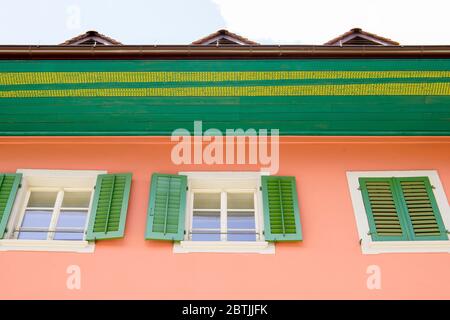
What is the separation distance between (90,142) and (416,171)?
453 centimetres

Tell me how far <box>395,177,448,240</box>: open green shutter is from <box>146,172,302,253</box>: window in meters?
1.42

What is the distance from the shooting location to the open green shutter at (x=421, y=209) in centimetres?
727

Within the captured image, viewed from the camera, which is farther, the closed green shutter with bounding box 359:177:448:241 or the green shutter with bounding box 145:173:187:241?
the closed green shutter with bounding box 359:177:448:241

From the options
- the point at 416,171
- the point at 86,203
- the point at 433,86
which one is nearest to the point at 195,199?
the point at 86,203

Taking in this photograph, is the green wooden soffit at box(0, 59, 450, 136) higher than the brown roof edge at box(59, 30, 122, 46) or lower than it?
lower

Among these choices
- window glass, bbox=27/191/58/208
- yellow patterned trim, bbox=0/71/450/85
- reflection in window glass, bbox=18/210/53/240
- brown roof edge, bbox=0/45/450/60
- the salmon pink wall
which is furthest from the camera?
yellow patterned trim, bbox=0/71/450/85

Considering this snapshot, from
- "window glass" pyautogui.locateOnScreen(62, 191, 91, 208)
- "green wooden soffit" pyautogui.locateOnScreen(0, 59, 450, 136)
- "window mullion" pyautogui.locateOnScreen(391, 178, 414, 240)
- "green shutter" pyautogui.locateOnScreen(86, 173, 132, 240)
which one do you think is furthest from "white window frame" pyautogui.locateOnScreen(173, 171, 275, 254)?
"window mullion" pyautogui.locateOnScreen(391, 178, 414, 240)

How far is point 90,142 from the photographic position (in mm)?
8586

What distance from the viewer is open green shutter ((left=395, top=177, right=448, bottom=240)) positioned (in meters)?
7.27

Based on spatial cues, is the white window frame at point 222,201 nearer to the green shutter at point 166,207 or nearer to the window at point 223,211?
the window at point 223,211

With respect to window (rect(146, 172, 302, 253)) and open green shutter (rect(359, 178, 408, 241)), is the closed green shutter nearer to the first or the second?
open green shutter (rect(359, 178, 408, 241))

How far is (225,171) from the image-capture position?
26.7 ft

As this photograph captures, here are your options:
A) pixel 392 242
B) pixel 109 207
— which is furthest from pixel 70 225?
pixel 392 242

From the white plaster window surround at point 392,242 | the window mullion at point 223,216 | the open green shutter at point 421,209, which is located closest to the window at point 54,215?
the window mullion at point 223,216
